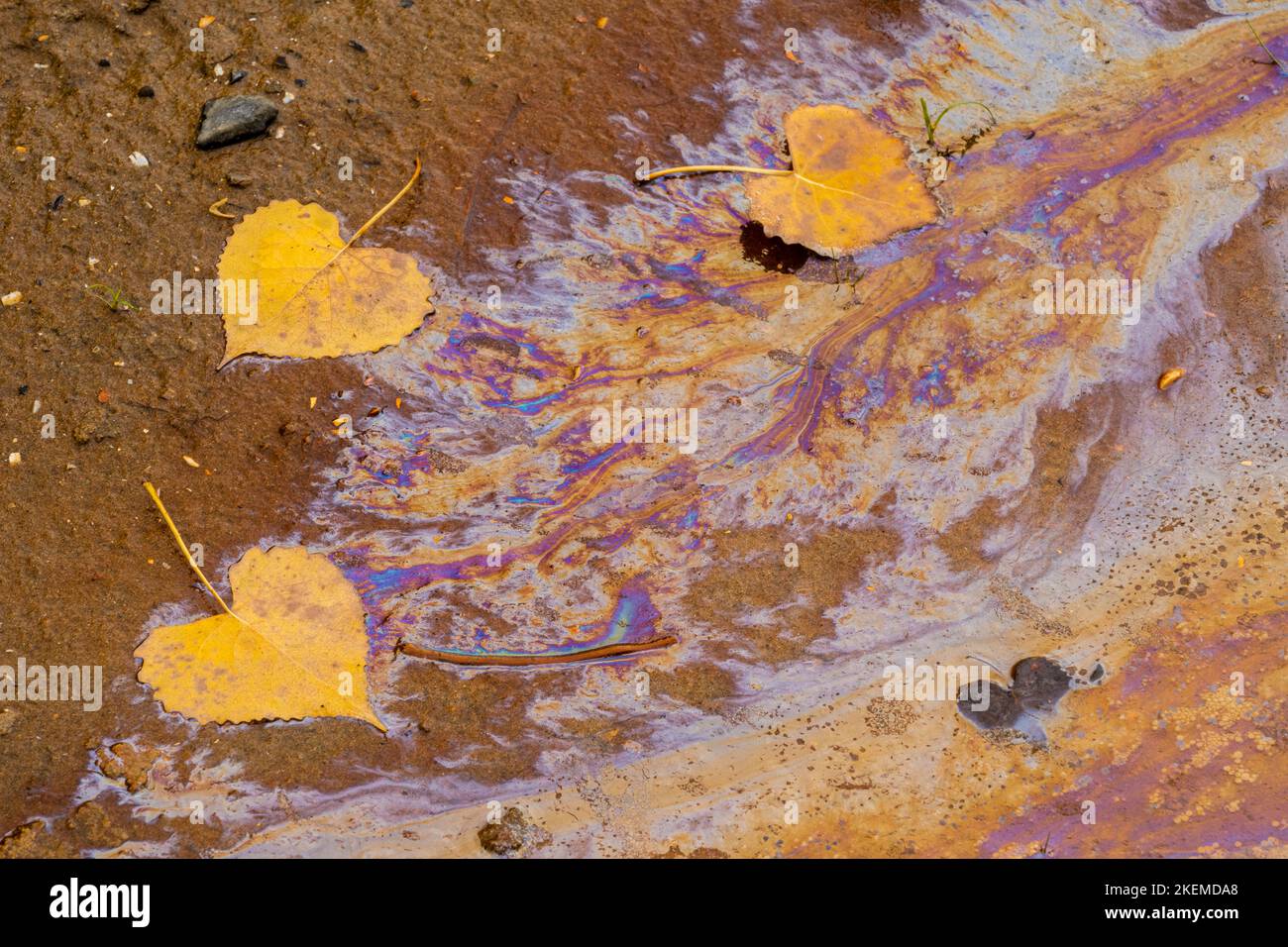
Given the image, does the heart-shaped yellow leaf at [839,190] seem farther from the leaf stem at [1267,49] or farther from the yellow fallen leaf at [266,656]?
the yellow fallen leaf at [266,656]

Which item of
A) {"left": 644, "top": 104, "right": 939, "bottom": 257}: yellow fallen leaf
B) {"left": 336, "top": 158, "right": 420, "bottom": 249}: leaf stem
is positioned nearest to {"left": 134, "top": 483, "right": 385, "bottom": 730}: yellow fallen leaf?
{"left": 336, "top": 158, "right": 420, "bottom": 249}: leaf stem

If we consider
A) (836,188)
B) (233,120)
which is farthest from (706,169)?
(233,120)

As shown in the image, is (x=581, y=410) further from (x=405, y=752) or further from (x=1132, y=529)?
(x=1132, y=529)

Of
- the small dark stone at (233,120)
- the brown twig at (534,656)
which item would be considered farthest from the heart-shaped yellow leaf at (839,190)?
the small dark stone at (233,120)

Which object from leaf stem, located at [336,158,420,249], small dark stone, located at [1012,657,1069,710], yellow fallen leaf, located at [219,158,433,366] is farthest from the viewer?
leaf stem, located at [336,158,420,249]

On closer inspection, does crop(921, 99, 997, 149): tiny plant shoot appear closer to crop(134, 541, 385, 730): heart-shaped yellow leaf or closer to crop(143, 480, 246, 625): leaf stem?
crop(134, 541, 385, 730): heart-shaped yellow leaf

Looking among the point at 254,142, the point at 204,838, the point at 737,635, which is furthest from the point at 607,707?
the point at 254,142
